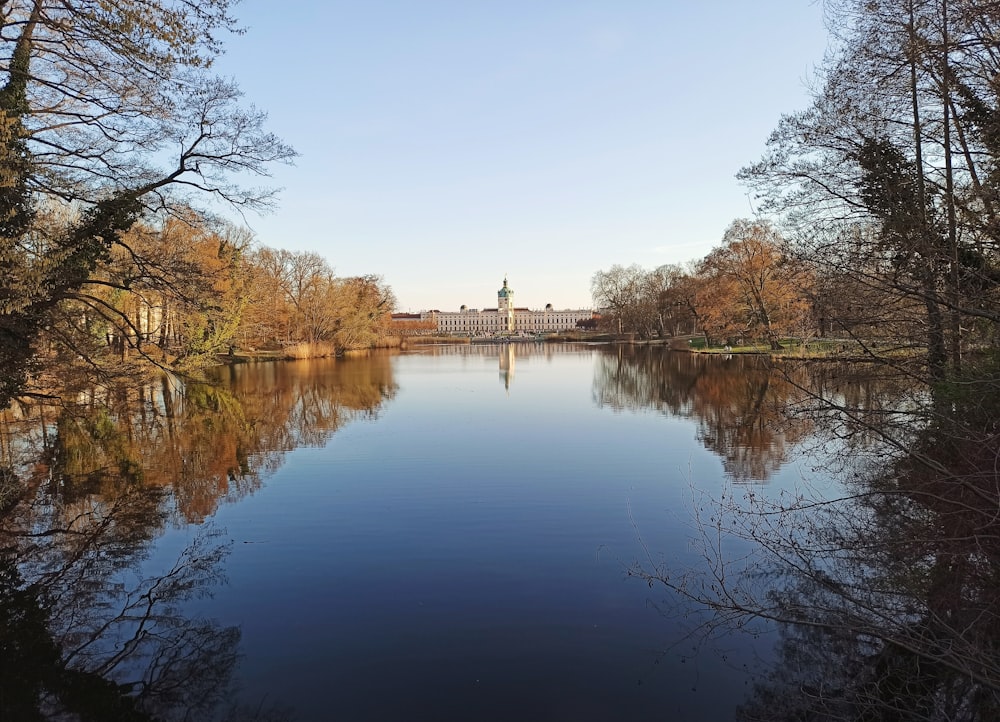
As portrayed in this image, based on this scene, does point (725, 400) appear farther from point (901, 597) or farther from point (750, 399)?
point (901, 597)

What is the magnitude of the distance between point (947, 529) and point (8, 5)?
12152 mm

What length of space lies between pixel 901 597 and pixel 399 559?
5.09 metres

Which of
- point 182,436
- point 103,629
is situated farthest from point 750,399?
point 103,629

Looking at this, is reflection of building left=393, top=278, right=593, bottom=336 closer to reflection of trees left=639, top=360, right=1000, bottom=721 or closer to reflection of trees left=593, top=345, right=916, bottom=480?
reflection of trees left=593, top=345, right=916, bottom=480

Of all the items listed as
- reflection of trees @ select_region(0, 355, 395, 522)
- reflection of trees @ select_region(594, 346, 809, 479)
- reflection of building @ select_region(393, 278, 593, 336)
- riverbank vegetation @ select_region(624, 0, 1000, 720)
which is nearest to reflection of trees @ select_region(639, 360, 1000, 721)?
riverbank vegetation @ select_region(624, 0, 1000, 720)

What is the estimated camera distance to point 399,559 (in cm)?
747

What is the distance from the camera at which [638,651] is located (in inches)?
213

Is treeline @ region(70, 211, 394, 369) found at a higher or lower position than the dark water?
higher

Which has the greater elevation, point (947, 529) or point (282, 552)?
point (947, 529)

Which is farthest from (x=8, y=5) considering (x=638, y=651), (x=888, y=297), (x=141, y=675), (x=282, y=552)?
(x=888, y=297)

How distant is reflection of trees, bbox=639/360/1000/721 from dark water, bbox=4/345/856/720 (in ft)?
1.25

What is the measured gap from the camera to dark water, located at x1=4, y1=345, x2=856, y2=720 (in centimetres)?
497

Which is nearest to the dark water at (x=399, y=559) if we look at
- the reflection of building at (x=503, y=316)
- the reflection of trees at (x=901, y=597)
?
the reflection of trees at (x=901, y=597)

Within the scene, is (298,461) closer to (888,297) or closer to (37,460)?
(37,460)
